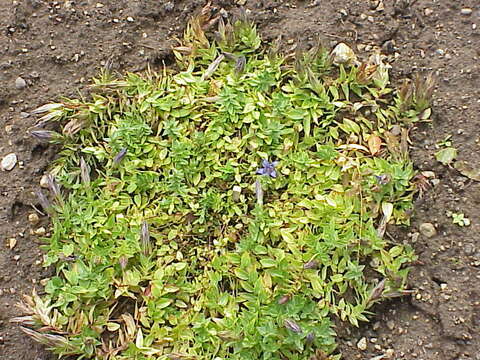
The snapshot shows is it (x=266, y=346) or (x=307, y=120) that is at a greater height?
(x=307, y=120)

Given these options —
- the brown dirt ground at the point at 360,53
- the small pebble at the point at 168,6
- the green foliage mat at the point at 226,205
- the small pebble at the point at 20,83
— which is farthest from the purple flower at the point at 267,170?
the small pebble at the point at 20,83

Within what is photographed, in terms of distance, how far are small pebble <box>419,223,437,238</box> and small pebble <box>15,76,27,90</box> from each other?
2029mm

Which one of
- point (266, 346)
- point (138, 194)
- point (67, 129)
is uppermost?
point (67, 129)

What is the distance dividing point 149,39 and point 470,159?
67.8 inches

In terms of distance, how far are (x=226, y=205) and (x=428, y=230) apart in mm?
895

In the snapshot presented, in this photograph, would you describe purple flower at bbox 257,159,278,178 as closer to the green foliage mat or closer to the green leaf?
the green foliage mat

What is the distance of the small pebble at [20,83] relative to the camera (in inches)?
128

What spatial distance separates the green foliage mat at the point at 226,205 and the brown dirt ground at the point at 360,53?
0.11m

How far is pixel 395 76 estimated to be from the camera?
3.25 m

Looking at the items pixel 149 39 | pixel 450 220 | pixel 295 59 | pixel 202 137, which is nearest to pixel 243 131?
pixel 202 137

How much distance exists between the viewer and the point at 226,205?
2980mm

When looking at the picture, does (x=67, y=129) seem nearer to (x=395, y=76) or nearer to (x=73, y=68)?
(x=73, y=68)

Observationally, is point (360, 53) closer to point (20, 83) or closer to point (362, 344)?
point (362, 344)

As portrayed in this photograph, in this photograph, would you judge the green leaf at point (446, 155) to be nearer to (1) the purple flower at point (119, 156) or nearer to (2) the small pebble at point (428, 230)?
(2) the small pebble at point (428, 230)
